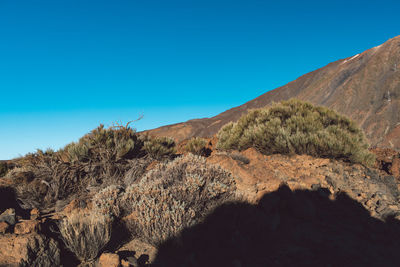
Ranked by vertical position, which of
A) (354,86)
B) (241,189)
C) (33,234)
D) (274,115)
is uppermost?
(354,86)

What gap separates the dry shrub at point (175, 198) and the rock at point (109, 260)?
587 millimetres

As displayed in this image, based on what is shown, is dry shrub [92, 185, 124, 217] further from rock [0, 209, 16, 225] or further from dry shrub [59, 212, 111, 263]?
rock [0, 209, 16, 225]

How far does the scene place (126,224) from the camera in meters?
3.44

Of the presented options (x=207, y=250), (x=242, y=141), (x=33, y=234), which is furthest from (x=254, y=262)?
(x=242, y=141)

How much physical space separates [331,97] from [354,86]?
11.1 feet

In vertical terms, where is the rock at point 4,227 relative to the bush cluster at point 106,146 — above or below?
below

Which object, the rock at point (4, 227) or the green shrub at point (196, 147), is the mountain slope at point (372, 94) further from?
the rock at point (4, 227)

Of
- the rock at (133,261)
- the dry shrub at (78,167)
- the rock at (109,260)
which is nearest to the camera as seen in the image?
the rock at (109,260)

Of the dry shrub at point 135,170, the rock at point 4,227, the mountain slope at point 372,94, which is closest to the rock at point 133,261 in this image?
the rock at point 4,227

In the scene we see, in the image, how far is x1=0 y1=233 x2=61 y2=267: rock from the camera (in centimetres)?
242

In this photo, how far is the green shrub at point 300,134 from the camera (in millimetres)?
6395

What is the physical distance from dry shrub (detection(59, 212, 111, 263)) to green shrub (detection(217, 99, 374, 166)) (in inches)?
198

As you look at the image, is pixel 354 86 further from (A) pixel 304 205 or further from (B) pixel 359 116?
(A) pixel 304 205

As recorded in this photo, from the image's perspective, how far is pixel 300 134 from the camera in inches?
260
